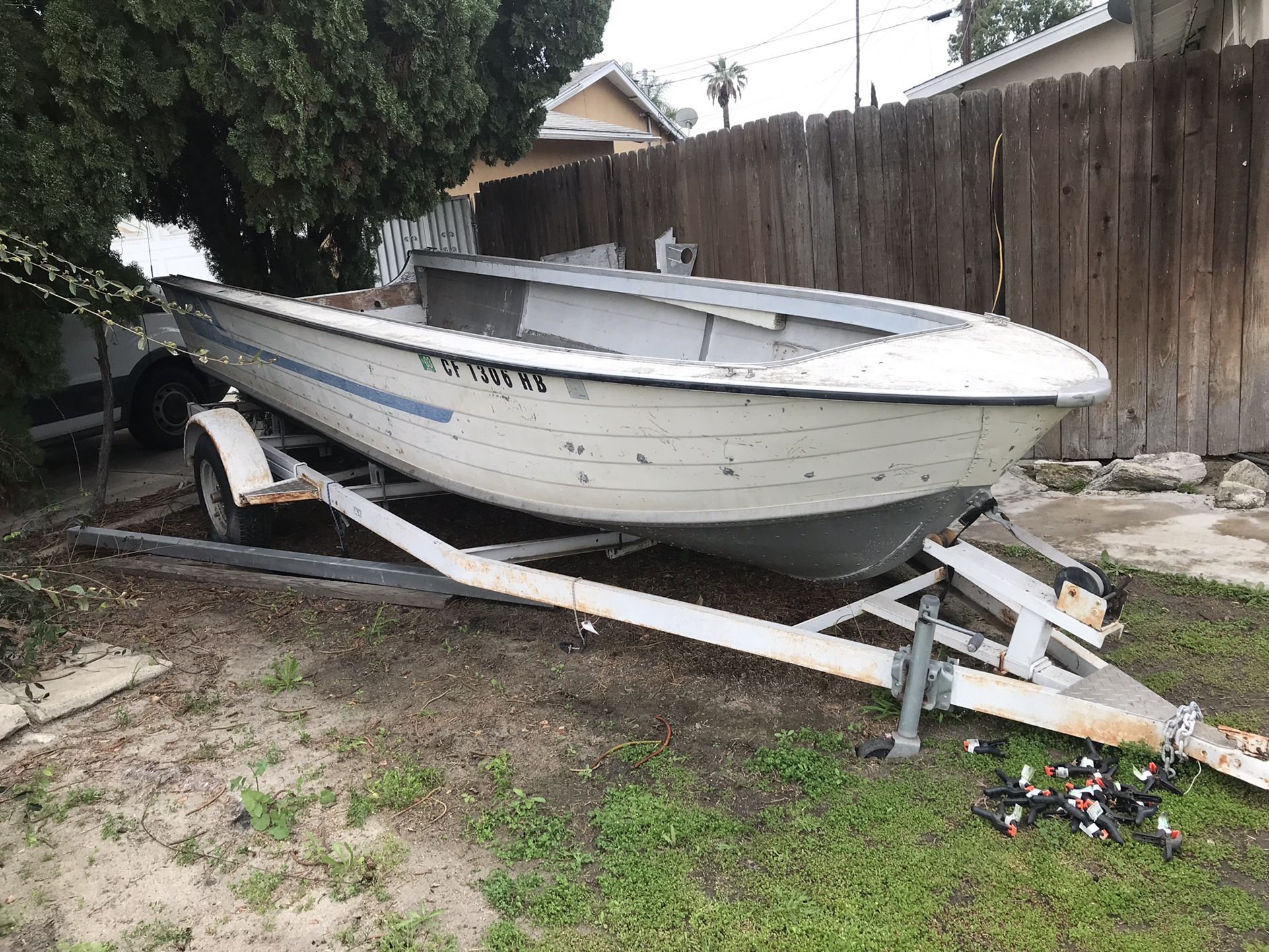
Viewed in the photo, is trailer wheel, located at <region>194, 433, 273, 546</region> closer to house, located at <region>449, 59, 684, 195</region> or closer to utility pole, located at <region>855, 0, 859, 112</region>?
house, located at <region>449, 59, 684, 195</region>

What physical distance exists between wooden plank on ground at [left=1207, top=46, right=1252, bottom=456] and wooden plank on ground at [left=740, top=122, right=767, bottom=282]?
278cm

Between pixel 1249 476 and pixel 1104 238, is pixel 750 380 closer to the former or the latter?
pixel 1104 238

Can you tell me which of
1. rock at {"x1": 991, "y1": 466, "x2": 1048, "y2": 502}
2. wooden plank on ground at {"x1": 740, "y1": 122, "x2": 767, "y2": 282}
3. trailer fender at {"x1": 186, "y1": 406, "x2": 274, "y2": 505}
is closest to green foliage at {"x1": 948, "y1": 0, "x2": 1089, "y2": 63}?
wooden plank on ground at {"x1": 740, "y1": 122, "x2": 767, "y2": 282}

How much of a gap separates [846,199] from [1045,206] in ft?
4.11

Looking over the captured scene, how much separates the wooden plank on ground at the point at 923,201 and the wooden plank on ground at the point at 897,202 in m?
0.03

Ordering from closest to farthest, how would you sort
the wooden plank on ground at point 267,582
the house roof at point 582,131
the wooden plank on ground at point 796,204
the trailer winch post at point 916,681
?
the trailer winch post at point 916,681 < the wooden plank on ground at point 267,582 < the wooden plank on ground at point 796,204 < the house roof at point 582,131

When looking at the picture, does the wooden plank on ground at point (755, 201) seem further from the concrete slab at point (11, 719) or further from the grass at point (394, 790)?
the concrete slab at point (11, 719)

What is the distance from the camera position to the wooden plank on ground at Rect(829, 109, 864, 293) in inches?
222

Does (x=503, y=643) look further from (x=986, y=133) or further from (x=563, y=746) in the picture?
(x=986, y=133)

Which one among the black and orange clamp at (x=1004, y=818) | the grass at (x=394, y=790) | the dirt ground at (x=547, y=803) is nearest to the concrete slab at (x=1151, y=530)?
the dirt ground at (x=547, y=803)

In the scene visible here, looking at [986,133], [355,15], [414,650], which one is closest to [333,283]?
[355,15]

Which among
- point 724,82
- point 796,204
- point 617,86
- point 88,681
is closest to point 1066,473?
point 796,204

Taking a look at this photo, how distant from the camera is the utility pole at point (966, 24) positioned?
3091cm

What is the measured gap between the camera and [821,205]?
5.87 meters
